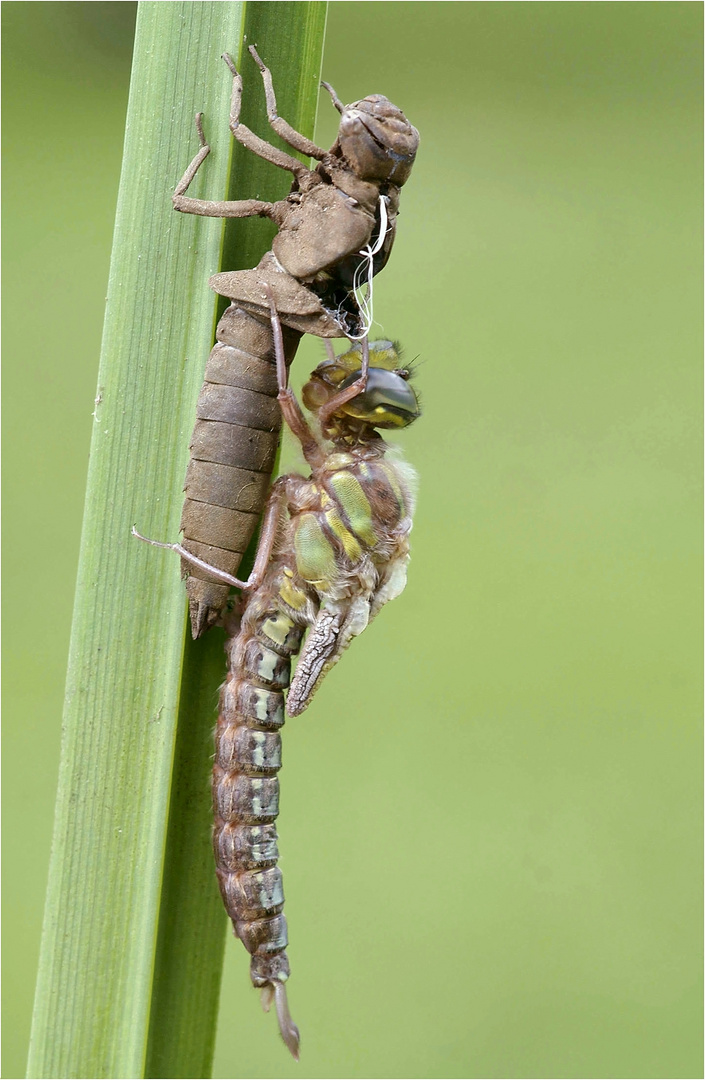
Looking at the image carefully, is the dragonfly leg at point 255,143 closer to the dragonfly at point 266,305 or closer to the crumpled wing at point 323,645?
the dragonfly at point 266,305

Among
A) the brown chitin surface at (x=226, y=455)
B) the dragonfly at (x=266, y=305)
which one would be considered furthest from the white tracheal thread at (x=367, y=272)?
the brown chitin surface at (x=226, y=455)

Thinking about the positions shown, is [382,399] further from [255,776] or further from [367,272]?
[255,776]

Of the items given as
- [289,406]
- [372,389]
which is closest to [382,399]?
[372,389]

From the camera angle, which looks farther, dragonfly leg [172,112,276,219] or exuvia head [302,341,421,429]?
exuvia head [302,341,421,429]

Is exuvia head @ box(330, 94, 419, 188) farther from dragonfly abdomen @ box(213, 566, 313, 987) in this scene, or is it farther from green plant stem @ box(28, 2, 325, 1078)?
dragonfly abdomen @ box(213, 566, 313, 987)

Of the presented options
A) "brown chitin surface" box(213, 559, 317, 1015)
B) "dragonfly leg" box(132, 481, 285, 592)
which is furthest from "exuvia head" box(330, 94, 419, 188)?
"brown chitin surface" box(213, 559, 317, 1015)

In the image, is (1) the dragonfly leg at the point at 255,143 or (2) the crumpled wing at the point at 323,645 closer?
(1) the dragonfly leg at the point at 255,143
